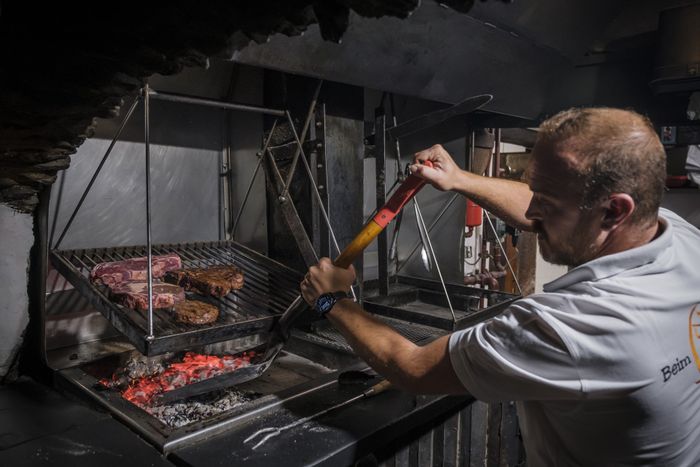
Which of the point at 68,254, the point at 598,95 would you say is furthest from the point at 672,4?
the point at 68,254

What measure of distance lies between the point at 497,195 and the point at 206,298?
4.77 ft

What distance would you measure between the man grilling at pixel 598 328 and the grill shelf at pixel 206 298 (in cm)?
69

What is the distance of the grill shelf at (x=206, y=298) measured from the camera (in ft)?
5.16

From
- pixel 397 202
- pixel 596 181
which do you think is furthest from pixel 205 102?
pixel 596 181

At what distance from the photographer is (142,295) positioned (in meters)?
1.74

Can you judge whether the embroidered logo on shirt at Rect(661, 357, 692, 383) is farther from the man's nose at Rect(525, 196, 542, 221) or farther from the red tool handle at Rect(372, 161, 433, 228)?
the red tool handle at Rect(372, 161, 433, 228)

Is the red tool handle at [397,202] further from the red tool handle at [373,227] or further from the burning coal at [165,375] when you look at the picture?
the burning coal at [165,375]

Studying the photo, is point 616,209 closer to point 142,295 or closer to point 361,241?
point 361,241

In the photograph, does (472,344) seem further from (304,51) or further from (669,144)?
(669,144)

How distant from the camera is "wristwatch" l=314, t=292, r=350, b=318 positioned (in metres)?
1.68

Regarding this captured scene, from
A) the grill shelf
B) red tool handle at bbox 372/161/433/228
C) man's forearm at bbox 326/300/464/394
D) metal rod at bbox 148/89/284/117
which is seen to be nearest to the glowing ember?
the grill shelf

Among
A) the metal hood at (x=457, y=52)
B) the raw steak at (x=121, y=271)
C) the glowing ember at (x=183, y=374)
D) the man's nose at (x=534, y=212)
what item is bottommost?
the glowing ember at (x=183, y=374)

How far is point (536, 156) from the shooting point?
1.41m

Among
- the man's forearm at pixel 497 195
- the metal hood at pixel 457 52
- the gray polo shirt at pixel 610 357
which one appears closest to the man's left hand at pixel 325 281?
the gray polo shirt at pixel 610 357
